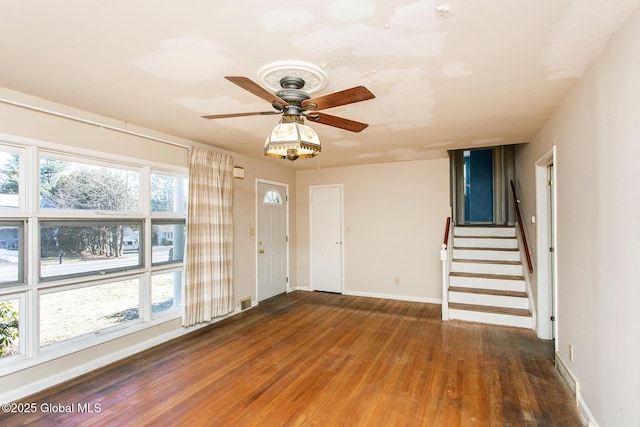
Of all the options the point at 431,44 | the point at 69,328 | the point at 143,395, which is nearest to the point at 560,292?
the point at 431,44

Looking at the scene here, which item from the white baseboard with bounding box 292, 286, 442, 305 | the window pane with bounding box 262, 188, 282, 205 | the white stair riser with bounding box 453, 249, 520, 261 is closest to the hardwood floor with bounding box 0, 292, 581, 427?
the white baseboard with bounding box 292, 286, 442, 305

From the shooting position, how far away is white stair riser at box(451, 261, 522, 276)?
463 centimetres

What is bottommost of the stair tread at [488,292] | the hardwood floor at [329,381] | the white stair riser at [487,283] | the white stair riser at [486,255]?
the hardwood floor at [329,381]

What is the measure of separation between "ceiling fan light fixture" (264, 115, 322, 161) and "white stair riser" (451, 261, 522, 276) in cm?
389

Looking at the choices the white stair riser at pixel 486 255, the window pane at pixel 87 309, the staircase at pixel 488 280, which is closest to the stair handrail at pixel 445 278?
the staircase at pixel 488 280

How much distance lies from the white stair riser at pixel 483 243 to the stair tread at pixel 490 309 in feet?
3.80

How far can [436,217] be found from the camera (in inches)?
211

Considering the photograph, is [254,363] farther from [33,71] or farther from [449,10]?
[449,10]

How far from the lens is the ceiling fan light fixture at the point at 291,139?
6.16ft

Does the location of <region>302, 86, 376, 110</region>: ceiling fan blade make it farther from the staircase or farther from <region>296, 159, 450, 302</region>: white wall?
<region>296, 159, 450, 302</region>: white wall

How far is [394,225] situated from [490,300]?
1.90 metres

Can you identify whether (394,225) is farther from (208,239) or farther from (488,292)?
(208,239)

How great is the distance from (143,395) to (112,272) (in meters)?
1.29

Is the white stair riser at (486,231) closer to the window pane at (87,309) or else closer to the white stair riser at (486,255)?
the white stair riser at (486,255)
